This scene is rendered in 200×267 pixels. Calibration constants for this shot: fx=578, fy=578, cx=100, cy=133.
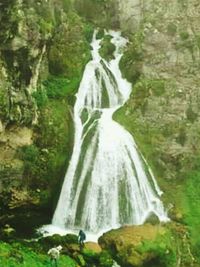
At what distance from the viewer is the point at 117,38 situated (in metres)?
34.3

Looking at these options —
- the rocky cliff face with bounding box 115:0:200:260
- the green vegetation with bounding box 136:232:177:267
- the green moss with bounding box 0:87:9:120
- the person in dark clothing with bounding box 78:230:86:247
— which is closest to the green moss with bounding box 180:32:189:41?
the rocky cliff face with bounding box 115:0:200:260

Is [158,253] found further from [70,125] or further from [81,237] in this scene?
[70,125]

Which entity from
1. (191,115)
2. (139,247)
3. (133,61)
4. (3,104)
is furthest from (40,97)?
(139,247)

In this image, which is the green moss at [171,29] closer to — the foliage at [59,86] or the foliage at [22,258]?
the foliage at [59,86]

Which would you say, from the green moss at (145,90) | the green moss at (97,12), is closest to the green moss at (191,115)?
the green moss at (145,90)

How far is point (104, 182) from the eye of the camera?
23250 mm

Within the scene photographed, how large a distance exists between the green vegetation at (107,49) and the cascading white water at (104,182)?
5.84 meters

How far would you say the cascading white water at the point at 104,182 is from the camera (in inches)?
886

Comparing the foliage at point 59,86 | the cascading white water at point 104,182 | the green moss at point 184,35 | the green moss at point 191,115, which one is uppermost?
the green moss at point 184,35

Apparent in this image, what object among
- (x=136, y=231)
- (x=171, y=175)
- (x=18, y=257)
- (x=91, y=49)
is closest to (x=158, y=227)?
(x=136, y=231)

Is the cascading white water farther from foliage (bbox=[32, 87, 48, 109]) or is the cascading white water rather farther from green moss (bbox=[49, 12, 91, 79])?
green moss (bbox=[49, 12, 91, 79])

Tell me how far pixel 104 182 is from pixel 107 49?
11.0 m

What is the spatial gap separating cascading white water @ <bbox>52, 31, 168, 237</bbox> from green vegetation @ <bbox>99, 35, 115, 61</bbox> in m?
5.84

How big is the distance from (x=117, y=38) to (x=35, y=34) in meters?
10.6
